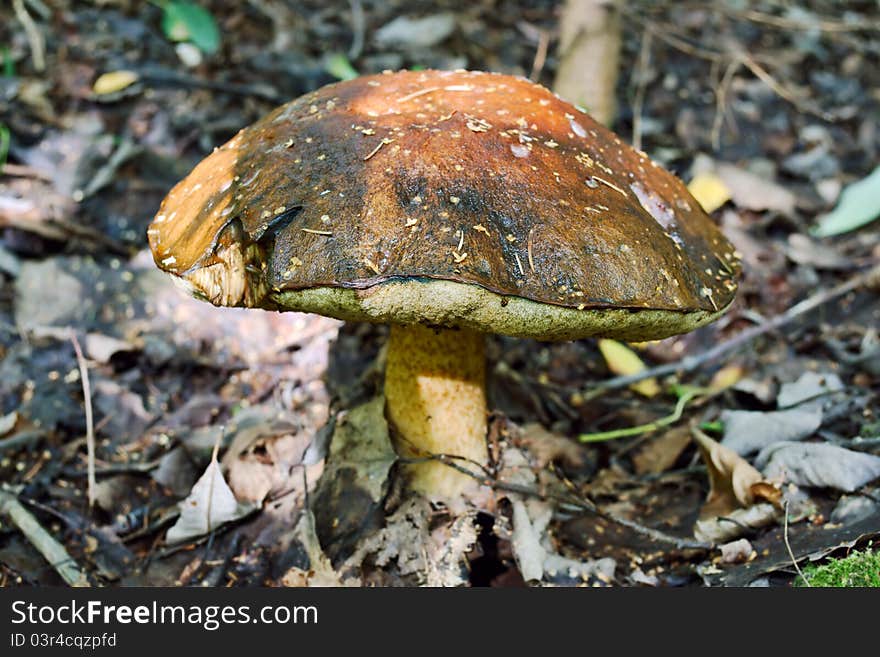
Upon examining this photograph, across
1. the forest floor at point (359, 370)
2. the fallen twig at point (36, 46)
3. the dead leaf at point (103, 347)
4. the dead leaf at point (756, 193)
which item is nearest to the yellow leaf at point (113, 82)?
the forest floor at point (359, 370)

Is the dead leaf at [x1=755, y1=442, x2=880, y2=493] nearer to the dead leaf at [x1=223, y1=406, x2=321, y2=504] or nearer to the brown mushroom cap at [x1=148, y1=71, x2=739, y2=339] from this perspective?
the brown mushroom cap at [x1=148, y1=71, x2=739, y2=339]

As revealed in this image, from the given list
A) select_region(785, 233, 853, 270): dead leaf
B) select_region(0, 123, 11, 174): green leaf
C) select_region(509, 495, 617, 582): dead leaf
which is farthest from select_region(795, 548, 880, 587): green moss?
select_region(0, 123, 11, 174): green leaf

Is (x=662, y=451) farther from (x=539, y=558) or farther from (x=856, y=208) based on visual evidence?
(x=856, y=208)

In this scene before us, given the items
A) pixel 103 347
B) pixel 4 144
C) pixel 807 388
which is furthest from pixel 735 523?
pixel 4 144

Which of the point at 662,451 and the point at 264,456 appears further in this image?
the point at 662,451

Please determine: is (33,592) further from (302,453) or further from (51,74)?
(51,74)

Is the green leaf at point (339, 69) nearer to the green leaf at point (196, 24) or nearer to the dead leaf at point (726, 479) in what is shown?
the green leaf at point (196, 24)

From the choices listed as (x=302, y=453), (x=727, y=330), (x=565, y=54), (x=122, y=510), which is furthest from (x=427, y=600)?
(x=565, y=54)

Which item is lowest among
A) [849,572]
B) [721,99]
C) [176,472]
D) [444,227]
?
[176,472]
